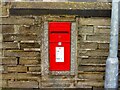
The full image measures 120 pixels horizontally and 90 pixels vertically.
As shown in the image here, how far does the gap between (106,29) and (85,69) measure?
0.72 m

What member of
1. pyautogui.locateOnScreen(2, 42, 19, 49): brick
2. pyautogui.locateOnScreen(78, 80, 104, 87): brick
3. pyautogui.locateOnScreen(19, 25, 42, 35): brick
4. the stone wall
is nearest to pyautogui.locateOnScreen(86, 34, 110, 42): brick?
the stone wall

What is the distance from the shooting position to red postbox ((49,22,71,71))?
498 cm

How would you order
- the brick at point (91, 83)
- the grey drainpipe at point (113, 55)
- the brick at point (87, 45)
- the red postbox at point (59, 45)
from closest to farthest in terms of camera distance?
the grey drainpipe at point (113, 55) → the red postbox at point (59, 45) → the brick at point (87, 45) → the brick at point (91, 83)

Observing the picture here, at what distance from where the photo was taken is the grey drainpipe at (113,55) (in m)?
4.80

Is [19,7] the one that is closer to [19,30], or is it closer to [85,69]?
[19,30]

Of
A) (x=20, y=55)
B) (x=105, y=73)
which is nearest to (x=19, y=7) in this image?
(x=20, y=55)

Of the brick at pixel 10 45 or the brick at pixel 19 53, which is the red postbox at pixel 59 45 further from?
the brick at pixel 10 45

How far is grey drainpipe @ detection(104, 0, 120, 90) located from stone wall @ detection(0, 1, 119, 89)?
0.23 metres

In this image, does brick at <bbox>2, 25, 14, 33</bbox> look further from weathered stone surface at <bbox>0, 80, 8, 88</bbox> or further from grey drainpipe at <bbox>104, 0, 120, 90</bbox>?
grey drainpipe at <bbox>104, 0, 120, 90</bbox>

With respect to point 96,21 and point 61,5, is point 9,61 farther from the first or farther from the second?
point 96,21

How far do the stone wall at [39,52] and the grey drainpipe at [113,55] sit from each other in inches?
9.1

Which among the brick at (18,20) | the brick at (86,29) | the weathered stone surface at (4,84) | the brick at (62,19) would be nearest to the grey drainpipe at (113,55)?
the brick at (86,29)

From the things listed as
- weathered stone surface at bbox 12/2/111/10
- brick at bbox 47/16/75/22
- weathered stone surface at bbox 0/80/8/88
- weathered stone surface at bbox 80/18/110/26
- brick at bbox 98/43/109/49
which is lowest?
weathered stone surface at bbox 0/80/8/88

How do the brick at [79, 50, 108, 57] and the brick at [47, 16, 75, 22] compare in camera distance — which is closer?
the brick at [47, 16, 75, 22]
